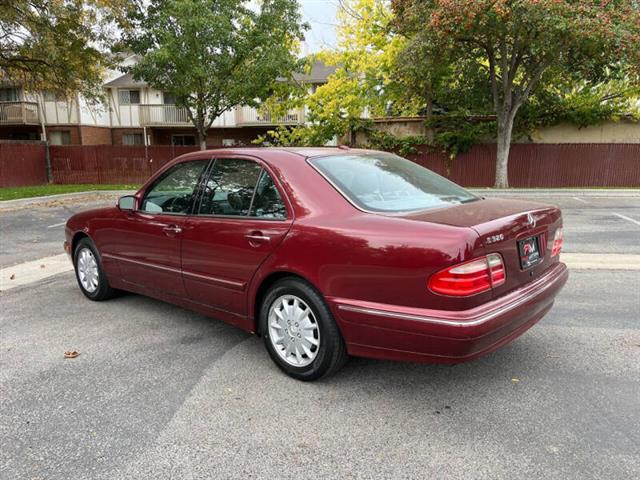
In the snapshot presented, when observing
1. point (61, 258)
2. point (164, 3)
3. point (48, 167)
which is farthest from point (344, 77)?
point (61, 258)

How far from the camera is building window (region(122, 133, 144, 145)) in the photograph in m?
32.5

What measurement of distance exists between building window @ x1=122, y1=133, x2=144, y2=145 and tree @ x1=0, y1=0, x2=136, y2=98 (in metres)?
11.3

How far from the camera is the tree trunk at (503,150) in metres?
18.9

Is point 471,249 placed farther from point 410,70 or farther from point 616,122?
point 616,122

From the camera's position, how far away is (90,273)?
5258 millimetres

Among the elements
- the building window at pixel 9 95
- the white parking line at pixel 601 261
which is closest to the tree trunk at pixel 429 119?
the white parking line at pixel 601 261

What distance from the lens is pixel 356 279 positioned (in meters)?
2.96

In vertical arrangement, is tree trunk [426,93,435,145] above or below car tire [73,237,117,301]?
above

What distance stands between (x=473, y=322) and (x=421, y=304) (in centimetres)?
29

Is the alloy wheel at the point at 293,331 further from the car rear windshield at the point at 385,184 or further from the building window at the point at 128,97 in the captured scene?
the building window at the point at 128,97

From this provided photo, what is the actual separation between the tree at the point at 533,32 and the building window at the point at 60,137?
75.1ft

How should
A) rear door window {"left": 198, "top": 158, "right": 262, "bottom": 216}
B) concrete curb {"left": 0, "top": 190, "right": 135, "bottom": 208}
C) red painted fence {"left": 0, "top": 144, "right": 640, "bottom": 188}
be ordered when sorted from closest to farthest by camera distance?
rear door window {"left": 198, "top": 158, "right": 262, "bottom": 216}, concrete curb {"left": 0, "top": 190, "right": 135, "bottom": 208}, red painted fence {"left": 0, "top": 144, "right": 640, "bottom": 188}

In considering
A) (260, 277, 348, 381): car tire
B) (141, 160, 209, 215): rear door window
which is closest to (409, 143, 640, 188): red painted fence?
(141, 160, 209, 215): rear door window

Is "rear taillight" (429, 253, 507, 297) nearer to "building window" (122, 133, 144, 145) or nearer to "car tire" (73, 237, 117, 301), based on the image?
"car tire" (73, 237, 117, 301)
